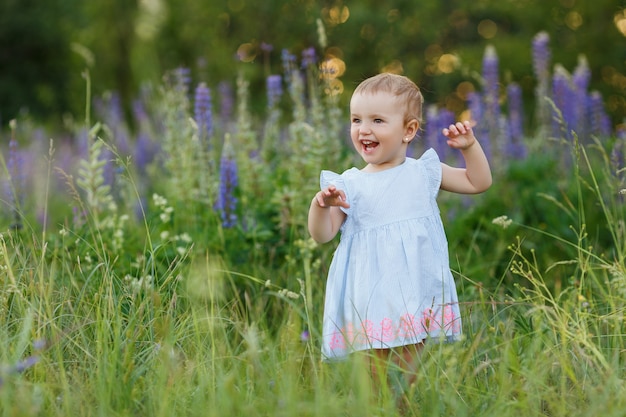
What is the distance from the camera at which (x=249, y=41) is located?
1767cm

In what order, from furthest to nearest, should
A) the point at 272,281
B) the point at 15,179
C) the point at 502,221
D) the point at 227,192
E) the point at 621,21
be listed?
the point at 621,21 < the point at 227,192 < the point at 15,179 < the point at 272,281 < the point at 502,221

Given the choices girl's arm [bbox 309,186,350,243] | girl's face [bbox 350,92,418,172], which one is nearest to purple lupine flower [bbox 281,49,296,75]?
girl's face [bbox 350,92,418,172]

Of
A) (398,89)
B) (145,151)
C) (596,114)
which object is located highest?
(145,151)

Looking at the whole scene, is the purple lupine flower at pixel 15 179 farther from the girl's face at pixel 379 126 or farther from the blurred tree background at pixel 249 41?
the blurred tree background at pixel 249 41

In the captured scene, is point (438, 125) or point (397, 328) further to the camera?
point (438, 125)

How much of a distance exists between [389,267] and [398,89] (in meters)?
0.60

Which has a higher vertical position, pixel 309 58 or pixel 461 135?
pixel 309 58

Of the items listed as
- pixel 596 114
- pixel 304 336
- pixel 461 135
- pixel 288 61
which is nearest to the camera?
pixel 461 135

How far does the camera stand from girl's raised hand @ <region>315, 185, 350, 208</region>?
2465 millimetres

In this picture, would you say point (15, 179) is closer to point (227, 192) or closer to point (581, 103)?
point (227, 192)

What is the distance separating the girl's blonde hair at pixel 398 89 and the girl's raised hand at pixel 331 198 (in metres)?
0.39

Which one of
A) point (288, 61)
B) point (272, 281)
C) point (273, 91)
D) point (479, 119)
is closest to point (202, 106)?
point (273, 91)

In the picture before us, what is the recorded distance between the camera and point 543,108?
5824 millimetres

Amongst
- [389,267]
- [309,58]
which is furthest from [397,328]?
[309,58]
